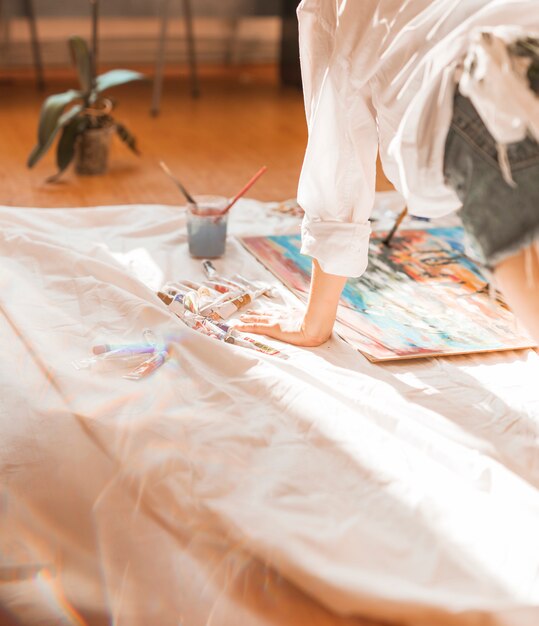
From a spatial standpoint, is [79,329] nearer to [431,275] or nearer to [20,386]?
[20,386]

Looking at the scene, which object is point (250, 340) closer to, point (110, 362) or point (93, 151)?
point (110, 362)

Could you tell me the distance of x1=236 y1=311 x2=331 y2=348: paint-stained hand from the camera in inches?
56.9

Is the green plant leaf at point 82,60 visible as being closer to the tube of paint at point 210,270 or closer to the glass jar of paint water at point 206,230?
the glass jar of paint water at point 206,230

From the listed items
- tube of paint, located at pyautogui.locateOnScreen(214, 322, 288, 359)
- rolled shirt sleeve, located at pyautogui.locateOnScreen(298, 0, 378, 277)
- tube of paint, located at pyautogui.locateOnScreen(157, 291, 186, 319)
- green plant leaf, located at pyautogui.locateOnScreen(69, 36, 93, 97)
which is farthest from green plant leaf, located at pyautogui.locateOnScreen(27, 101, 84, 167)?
rolled shirt sleeve, located at pyautogui.locateOnScreen(298, 0, 378, 277)

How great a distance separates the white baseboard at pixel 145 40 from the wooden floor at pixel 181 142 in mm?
86

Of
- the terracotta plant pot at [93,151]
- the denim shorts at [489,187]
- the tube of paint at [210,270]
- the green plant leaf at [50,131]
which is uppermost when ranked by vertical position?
the denim shorts at [489,187]

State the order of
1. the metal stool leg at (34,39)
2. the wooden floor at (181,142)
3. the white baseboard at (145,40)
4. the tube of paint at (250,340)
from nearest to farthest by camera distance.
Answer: the tube of paint at (250,340) → the wooden floor at (181,142) → the metal stool leg at (34,39) → the white baseboard at (145,40)

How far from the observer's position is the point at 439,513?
1028 mm

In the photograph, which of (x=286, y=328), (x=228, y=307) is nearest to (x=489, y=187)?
(x=286, y=328)

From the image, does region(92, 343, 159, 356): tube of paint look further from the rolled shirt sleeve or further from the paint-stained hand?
the rolled shirt sleeve

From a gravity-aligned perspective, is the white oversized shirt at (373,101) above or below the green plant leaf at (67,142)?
above

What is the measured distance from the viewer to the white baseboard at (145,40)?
3855mm

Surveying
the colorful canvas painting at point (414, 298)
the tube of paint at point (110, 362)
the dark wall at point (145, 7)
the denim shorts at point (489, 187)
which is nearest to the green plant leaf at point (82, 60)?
the colorful canvas painting at point (414, 298)

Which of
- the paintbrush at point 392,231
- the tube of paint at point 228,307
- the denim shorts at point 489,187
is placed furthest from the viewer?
the paintbrush at point 392,231
